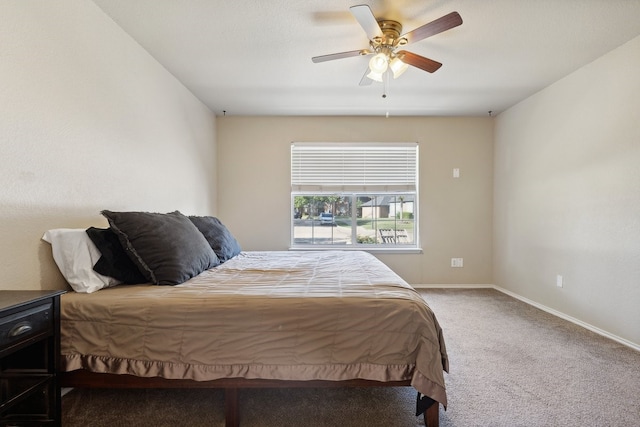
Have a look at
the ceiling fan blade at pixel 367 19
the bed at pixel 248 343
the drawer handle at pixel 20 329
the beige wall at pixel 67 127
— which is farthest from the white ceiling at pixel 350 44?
the drawer handle at pixel 20 329

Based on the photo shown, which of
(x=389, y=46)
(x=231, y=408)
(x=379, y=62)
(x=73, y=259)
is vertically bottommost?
(x=231, y=408)

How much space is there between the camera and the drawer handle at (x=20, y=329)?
3.59 feet

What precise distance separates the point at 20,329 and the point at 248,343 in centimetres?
85

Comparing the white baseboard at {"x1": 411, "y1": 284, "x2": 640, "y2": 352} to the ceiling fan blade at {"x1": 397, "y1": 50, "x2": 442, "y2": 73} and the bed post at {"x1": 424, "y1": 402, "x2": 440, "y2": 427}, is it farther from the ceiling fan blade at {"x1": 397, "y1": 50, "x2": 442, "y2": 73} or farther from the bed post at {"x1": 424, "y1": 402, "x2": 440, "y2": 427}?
the ceiling fan blade at {"x1": 397, "y1": 50, "x2": 442, "y2": 73}

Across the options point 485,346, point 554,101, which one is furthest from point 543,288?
point 554,101

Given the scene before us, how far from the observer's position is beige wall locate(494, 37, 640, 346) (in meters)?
2.44

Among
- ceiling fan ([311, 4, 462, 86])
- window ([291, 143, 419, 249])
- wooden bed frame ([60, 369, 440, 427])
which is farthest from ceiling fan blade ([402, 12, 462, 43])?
window ([291, 143, 419, 249])

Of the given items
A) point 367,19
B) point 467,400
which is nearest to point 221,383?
point 467,400

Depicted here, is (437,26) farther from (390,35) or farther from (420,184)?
(420,184)

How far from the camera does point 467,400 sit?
5.59ft

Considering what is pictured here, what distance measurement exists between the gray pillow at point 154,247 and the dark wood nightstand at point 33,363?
19.1 inches

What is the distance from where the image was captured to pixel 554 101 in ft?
10.4

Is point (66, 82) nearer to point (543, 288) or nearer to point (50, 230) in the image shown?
point (50, 230)

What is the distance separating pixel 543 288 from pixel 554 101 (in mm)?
2004
